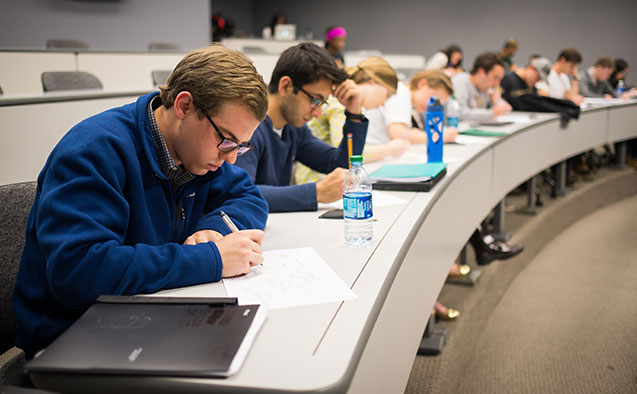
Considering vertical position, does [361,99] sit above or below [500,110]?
above

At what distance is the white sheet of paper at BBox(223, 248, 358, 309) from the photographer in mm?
957

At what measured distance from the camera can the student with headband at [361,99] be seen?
2.42 metres

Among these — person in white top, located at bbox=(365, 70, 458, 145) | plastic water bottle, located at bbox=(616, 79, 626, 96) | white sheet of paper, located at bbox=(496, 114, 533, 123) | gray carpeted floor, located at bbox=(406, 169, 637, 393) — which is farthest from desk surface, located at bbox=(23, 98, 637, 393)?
plastic water bottle, located at bbox=(616, 79, 626, 96)

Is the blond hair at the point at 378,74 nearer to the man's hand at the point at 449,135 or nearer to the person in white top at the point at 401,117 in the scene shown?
the person in white top at the point at 401,117

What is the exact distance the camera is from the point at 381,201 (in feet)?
5.34

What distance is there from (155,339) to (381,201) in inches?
38.3

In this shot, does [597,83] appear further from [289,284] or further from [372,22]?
[289,284]

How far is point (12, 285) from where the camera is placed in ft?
3.52

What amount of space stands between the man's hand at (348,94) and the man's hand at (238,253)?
93 centimetres

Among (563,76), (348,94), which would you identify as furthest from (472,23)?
(348,94)

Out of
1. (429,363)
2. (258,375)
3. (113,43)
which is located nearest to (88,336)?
(258,375)

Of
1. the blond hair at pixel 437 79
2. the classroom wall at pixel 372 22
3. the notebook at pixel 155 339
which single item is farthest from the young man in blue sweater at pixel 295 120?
the classroom wall at pixel 372 22

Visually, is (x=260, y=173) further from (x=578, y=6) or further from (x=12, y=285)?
(x=578, y=6)

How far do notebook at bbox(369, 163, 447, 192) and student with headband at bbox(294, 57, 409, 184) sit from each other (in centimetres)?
46
